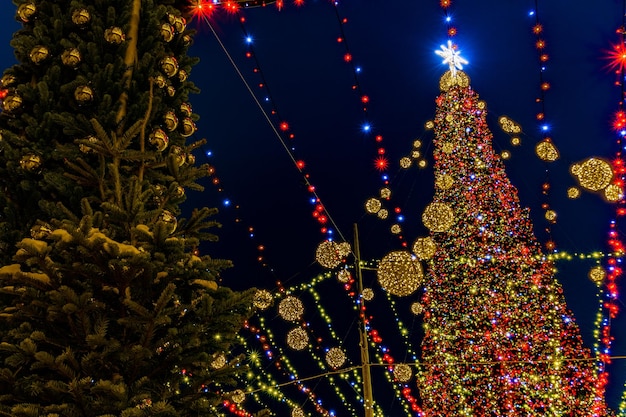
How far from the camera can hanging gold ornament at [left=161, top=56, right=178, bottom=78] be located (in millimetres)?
2311

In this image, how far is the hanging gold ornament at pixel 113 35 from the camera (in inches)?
86.7

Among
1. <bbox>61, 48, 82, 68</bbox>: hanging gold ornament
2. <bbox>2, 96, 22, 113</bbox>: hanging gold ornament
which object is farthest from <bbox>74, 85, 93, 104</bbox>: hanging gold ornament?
<bbox>2, 96, 22, 113</bbox>: hanging gold ornament

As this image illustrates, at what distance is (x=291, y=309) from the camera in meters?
6.06

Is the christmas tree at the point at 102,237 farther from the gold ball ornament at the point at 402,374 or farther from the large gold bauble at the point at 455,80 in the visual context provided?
the large gold bauble at the point at 455,80

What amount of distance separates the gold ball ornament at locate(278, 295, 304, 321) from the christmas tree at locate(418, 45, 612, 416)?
2.82 m

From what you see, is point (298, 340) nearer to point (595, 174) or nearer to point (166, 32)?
point (595, 174)

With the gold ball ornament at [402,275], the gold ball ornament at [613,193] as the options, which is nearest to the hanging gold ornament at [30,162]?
the gold ball ornament at [402,275]

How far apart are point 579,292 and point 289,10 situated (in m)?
12.6

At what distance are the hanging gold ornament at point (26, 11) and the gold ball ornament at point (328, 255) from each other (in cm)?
434

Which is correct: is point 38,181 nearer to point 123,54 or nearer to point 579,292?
point 123,54

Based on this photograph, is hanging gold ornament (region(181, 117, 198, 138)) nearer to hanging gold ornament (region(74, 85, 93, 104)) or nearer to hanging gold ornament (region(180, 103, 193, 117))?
hanging gold ornament (region(180, 103, 193, 117))

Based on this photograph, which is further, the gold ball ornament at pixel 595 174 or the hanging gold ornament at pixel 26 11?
the gold ball ornament at pixel 595 174

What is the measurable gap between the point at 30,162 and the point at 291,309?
14.6 ft

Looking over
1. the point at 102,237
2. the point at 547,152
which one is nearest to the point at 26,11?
the point at 102,237
